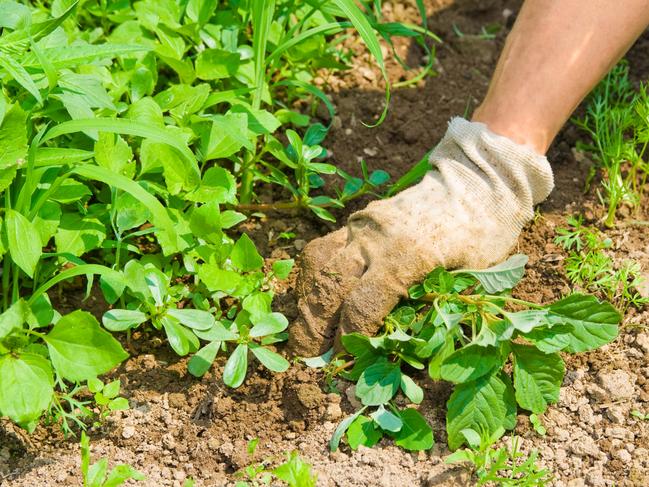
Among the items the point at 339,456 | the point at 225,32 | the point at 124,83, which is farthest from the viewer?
the point at 225,32

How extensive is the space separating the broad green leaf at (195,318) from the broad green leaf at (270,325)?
11 cm

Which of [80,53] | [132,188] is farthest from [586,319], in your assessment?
[80,53]

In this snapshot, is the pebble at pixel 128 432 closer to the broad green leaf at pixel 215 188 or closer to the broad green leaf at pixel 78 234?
the broad green leaf at pixel 78 234

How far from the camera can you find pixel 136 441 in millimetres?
2027

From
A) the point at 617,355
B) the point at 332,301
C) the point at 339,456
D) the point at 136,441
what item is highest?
the point at 617,355

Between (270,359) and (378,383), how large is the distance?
26 centimetres

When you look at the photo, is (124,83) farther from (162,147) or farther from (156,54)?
(162,147)

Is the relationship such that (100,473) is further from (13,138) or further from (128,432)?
(13,138)

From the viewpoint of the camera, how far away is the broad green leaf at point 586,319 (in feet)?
6.39

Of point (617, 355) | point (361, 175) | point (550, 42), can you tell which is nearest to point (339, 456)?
point (617, 355)

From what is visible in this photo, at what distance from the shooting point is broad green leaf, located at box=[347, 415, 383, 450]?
6.46 feet

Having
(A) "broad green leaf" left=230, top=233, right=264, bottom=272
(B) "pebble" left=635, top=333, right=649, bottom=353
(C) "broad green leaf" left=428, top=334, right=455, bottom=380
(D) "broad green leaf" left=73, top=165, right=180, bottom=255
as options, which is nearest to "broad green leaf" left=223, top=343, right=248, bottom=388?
(A) "broad green leaf" left=230, top=233, right=264, bottom=272

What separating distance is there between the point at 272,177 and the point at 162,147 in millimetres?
405

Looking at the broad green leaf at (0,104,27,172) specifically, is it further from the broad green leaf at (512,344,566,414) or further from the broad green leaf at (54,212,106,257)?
the broad green leaf at (512,344,566,414)
